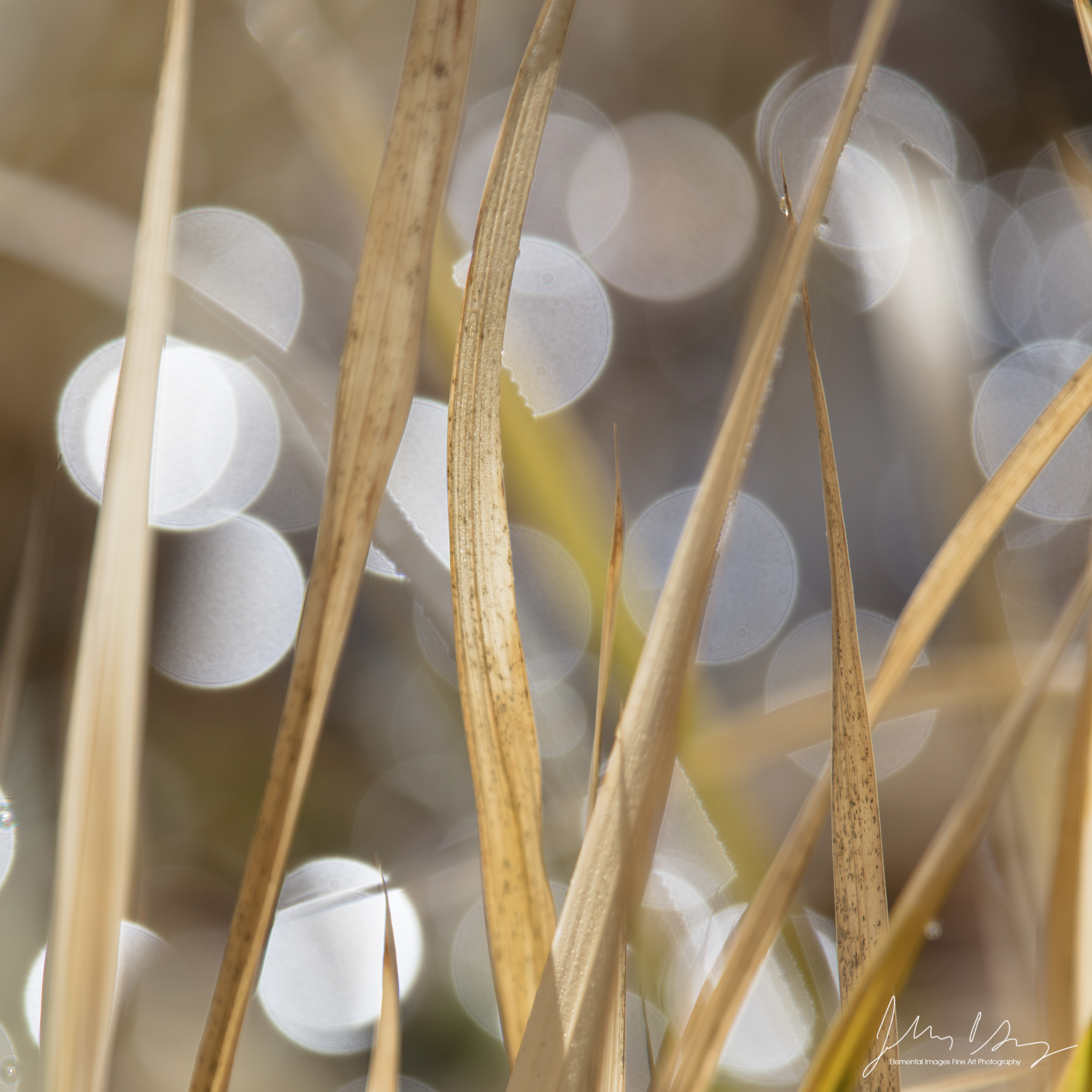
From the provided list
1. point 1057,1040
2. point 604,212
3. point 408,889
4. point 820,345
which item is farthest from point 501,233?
point 604,212

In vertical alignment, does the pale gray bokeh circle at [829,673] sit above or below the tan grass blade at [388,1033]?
above

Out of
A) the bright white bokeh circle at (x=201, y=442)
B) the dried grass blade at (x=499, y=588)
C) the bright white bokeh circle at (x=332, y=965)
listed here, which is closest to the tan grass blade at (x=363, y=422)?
the dried grass blade at (x=499, y=588)

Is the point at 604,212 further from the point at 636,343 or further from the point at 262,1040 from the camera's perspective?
the point at 262,1040

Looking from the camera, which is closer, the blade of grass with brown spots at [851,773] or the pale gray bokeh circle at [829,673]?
the blade of grass with brown spots at [851,773]

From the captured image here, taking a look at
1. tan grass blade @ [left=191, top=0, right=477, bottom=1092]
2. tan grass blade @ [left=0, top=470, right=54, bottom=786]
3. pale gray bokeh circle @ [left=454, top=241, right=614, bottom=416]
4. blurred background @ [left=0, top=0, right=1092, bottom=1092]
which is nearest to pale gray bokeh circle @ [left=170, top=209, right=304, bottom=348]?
blurred background @ [left=0, top=0, right=1092, bottom=1092]

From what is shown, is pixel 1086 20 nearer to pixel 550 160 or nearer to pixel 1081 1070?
pixel 1081 1070

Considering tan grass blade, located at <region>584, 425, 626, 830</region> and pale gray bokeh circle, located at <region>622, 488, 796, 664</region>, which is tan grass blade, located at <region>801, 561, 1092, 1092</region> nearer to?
tan grass blade, located at <region>584, 425, 626, 830</region>
